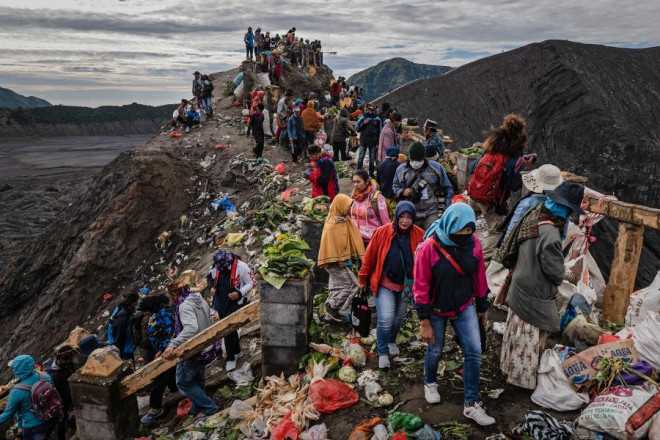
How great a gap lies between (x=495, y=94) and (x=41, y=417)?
166 ft

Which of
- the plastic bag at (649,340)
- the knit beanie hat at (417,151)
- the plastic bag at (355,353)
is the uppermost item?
the knit beanie hat at (417,151)

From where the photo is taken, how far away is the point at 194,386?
14.9 feet

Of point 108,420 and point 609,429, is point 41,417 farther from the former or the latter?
point 609,429

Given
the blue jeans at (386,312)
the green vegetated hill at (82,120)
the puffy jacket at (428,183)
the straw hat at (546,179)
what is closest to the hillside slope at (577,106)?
the puffy jacket at (428,183)

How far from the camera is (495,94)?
47.5 m

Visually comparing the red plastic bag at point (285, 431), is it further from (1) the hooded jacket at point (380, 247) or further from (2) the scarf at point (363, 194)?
(2) the scarf at point (363, 194)

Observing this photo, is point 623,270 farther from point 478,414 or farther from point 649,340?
point 478,414

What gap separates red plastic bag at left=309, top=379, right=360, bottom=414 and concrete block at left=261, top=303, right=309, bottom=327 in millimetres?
Result: 623

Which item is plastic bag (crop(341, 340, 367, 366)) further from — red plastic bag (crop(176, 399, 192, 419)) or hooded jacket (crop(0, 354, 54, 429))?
hooded jacket (crop(0, 354, 54, 429))

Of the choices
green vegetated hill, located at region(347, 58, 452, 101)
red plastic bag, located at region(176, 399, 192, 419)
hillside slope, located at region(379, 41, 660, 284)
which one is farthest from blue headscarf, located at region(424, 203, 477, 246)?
green vegetated hill, located at region(347, 58, 452, 101)


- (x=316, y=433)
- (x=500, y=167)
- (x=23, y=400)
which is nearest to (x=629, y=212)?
(x=500, y=167)

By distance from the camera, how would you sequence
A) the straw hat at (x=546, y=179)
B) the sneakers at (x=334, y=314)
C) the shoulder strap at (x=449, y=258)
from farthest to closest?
1. the sneakers at (x=334, y=314)
2. the straw hat at (x=546, y=179)
3. the shoulder strap at (x=449, y=258)

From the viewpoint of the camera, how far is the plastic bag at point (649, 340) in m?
3.23

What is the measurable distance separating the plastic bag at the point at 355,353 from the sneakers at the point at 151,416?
247 cm
